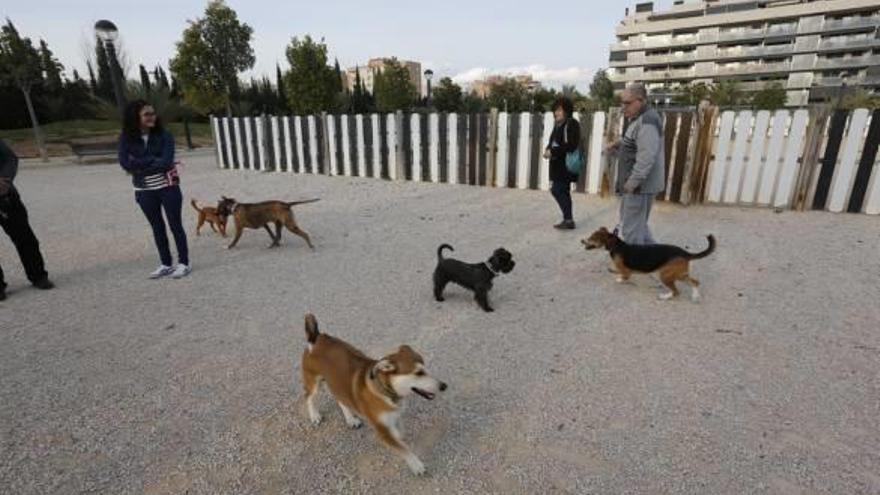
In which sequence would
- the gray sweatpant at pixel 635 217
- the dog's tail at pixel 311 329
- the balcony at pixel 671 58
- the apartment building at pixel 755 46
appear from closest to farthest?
the dog's tail at pixel 311 329 < the gray sweatpant at pixel 635 217 < the apartment building at pixel 755 46 < the balcony at pixel 671 58

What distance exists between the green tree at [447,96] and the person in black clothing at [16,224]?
37.3m

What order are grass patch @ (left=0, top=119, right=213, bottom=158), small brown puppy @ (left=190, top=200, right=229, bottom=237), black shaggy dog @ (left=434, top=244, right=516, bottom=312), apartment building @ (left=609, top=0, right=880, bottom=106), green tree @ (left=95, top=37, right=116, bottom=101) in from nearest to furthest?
black shaggy dog @ (left=434, top=244, right=516, bottom=312), small brown puppy @ (left=190, top=200, right=229, bottom=237), grass patch @ (left=0, top=119, right=213, bottom=158), green tree @ (left=95, top=37, right=116, bottom=101), apartment building @ (left=609, top=0, right=880, bottom=106)

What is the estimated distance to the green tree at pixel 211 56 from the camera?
21578mm

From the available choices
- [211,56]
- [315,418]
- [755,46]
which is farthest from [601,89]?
[315,418]

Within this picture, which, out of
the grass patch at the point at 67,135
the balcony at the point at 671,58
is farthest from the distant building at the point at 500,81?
the grass patch at the point at 67,135

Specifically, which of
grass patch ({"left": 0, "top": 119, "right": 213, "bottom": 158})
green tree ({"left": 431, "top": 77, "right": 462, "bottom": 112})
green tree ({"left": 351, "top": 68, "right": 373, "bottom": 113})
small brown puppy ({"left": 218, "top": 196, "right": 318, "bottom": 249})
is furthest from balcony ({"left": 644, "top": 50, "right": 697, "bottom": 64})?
small brown puppy ({"left": 218, "top": 196, "right": 318, "bottom": 249})

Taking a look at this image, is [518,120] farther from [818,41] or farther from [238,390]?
[818,41]

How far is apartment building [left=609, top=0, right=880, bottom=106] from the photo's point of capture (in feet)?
184

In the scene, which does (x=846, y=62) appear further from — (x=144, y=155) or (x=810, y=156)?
(x=144, y=155)

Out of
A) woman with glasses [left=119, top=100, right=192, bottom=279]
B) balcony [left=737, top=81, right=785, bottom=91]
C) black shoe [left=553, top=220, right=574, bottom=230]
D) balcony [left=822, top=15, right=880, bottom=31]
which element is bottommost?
black shoe [left=553, top=220, right=574, bottom=230]

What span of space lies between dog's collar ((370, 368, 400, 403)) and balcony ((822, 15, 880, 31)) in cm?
7837

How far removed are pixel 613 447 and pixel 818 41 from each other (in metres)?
77.5

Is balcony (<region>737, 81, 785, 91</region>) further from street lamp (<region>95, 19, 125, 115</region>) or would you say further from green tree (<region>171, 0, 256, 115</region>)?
street lamp (<region>95, 19, 125, 115</region>)

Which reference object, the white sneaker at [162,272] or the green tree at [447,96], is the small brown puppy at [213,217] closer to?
the white sneaker at [162,272]
